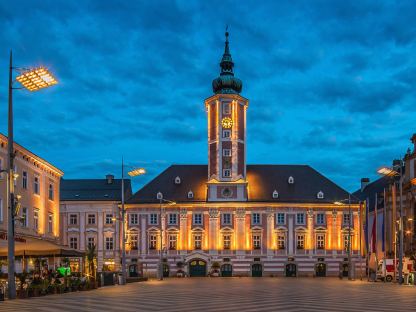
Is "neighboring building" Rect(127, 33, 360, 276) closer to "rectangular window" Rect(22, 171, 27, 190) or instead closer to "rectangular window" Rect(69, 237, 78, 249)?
"rectangular window" Rect(69, 237, 78, 249)

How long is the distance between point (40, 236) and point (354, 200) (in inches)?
2044

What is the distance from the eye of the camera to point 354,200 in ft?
317

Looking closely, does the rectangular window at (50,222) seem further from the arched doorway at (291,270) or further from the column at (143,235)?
the arched doorway at (291,270)

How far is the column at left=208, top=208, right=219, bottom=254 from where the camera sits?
9394 cm

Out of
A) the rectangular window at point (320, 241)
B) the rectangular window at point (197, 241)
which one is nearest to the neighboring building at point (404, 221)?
the rectangular window at point (320, 241)

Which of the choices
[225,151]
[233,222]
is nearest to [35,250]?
[233,222]

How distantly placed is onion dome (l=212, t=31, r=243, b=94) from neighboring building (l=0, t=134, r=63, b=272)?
1452 inches

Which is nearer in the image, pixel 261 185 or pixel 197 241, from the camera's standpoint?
pixel 197 241

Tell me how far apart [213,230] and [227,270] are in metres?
5.68

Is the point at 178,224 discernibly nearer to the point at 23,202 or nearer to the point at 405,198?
the point at 405,198

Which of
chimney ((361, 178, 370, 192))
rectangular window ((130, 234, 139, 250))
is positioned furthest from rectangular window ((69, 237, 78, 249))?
chimney ((361, 178, 370, 192))

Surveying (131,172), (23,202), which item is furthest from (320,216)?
(23,202)

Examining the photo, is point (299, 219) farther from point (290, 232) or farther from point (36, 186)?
point (36, 186)

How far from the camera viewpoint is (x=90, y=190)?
Result: 10081cm
